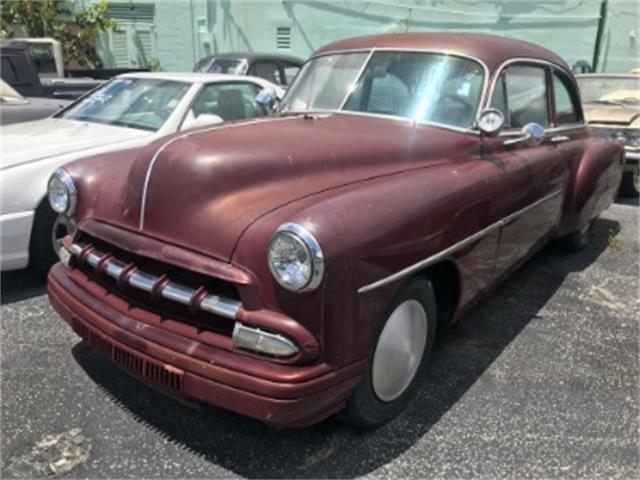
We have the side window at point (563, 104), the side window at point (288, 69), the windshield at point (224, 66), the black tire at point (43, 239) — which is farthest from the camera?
the side window at point (288, 69)

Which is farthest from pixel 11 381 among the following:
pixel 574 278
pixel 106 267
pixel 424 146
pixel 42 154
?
pixel 574 278

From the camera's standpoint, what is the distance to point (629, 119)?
7352 millimetres

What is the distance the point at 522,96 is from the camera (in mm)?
4137

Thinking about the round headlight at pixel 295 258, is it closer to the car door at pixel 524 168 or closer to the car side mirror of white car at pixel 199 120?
the car door at pixel 524 168

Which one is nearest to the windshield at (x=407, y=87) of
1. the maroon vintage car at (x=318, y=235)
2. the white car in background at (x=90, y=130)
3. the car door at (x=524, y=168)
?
the maroon vintage car at (x=318, y=235)

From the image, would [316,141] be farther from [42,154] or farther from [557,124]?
[557,124]

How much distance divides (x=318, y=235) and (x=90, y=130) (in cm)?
331

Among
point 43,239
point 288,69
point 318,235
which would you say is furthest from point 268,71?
Result: point 318,235

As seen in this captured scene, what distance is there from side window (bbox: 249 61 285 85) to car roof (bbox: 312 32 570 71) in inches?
227

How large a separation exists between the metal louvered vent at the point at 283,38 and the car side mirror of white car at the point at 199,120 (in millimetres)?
8963

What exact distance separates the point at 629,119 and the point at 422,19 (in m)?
6.20

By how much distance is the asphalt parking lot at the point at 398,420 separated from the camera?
8.34 feet

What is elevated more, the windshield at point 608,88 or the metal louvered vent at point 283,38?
the metal louvered vent at point 283,38

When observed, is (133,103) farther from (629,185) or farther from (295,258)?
(629,185)
